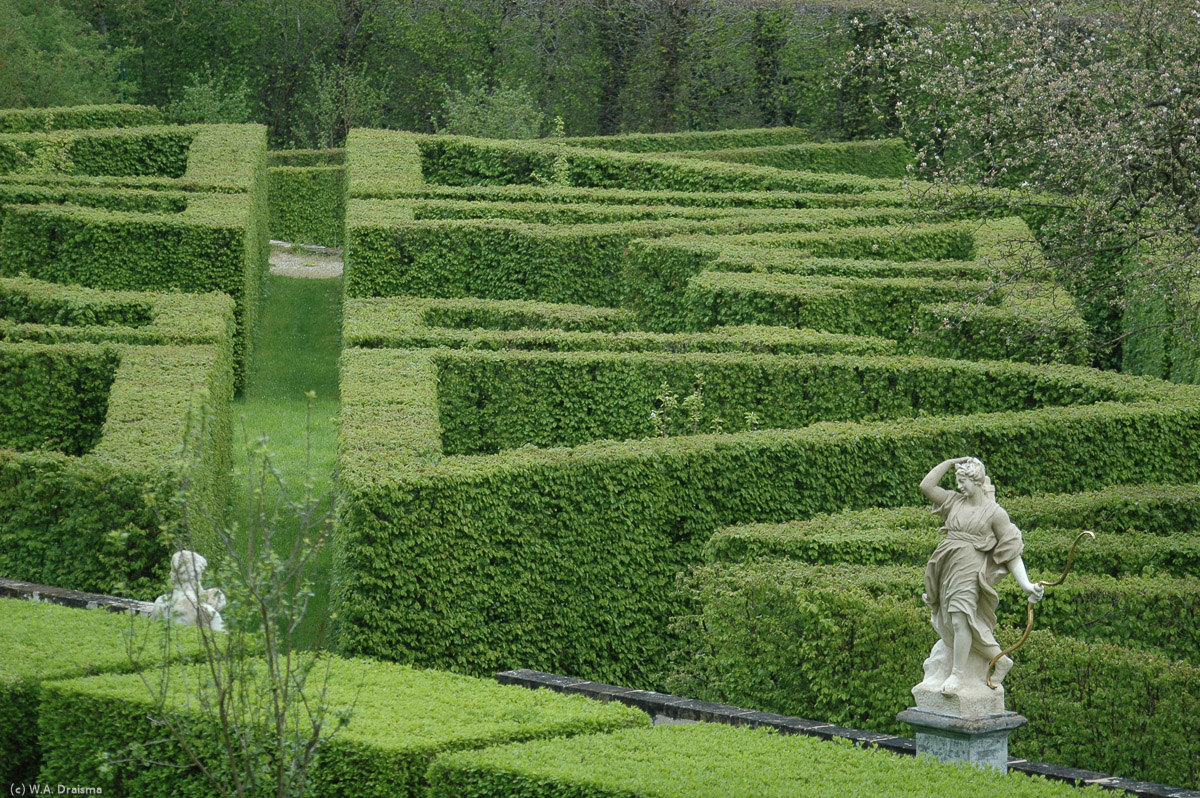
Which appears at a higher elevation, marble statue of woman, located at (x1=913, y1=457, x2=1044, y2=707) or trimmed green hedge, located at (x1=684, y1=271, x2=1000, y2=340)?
trimmed green hedge, located at (x1=684, y1=271, x2=1000, y2=340)

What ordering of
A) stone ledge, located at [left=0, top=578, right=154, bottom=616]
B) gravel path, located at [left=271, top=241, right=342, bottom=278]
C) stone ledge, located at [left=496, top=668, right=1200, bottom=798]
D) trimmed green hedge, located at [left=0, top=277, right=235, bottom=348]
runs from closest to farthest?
1. stone ledge, located at [left=496, top=668, right=1200, bottom=798]
2. stone ledge, located at [left=0, top=578, right=154, bottom=616]
3. trimmed green hedge, located at [left=0, top=277, right=235, bottom=348]
4. gravel path, located at [left=271, top=241, right=342, bottom=278]

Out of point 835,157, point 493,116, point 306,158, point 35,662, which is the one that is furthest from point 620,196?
point 35,662

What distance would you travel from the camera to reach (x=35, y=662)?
10117 mm

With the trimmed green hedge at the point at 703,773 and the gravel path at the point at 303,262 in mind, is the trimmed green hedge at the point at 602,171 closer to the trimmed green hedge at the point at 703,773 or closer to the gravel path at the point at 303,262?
the gravel path at the point at 303,262

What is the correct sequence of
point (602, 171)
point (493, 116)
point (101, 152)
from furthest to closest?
point (493, 116)
point (101, 152)
point (602, 171)

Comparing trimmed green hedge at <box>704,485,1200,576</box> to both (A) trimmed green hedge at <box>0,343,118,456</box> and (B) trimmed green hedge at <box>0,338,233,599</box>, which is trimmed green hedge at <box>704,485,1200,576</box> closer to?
(B) trimmed green hedge at <box>0,338,233,599</box>

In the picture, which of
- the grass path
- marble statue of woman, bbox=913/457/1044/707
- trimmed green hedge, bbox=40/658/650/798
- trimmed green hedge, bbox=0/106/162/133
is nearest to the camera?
trimmed green hedge, bbox=40/658/650/798

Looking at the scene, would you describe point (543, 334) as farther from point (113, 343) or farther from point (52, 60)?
point (52, 60)

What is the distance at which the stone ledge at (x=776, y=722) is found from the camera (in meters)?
9.20

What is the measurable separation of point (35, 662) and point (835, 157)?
32.0 metres

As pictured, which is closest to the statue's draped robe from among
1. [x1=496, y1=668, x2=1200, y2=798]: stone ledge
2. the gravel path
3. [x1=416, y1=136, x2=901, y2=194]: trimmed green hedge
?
[x1=496, y1=668, x2=1200, y2=798]: stone ledge

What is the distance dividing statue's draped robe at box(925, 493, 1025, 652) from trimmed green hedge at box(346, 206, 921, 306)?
14778 mm

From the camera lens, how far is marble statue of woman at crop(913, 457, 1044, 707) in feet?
31.0

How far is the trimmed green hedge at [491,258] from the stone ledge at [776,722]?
1236 cm
